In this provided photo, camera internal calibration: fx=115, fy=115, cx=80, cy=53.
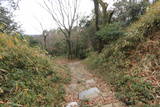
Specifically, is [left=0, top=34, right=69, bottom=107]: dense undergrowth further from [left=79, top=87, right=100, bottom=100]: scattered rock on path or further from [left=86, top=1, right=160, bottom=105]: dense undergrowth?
[left=86, top=1, right=160, bottom=105]: dense undergrowth

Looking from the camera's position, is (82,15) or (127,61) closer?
(127,61)

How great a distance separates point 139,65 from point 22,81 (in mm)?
3411

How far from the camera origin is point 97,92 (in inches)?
136

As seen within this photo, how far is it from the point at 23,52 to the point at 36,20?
13.9 meters

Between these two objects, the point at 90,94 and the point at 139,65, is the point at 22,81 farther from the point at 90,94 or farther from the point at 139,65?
the point at 139,65

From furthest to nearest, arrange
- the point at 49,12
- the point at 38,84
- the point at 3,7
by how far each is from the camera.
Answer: the point at 49,12, the point at 3,7, the point at 38,84

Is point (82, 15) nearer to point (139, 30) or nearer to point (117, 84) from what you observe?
point (139, 30)

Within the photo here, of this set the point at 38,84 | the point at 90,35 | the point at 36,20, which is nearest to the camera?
the point at 38,84

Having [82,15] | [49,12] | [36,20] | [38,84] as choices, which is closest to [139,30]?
[38,84]

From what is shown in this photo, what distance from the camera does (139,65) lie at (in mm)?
3566

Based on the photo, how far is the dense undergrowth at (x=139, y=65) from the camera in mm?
2675

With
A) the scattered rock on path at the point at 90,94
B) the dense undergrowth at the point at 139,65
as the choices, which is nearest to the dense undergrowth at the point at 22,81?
the scattered rock on path at the point at 90,94

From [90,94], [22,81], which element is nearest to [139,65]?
[90,94]

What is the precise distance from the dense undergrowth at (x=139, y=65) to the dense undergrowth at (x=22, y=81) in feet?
5.89
